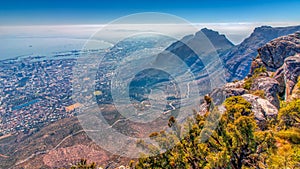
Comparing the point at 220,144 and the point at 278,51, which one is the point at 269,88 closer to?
the point at 220,144

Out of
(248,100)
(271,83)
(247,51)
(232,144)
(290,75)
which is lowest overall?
(247,51)

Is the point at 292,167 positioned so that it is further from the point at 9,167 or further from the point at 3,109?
the point at 3,109

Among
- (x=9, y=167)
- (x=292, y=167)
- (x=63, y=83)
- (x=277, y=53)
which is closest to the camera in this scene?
(x=292, y=167)

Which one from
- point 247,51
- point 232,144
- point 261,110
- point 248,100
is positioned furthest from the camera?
point 247,51

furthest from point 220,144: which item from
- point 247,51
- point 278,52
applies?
point 247,51

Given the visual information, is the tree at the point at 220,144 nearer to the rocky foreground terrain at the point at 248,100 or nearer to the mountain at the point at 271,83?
the mountain at the point at 271,83

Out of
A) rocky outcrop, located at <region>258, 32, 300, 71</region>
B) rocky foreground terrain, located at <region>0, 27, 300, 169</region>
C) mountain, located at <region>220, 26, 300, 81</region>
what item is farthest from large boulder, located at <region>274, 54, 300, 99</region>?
mountain, located at <region>220, 26, 300, 81</region>

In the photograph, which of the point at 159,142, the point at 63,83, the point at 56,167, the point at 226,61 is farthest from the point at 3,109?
the point at 226,61

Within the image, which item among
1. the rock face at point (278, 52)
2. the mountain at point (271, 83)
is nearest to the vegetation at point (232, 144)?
the mountain at point (271, 83)
